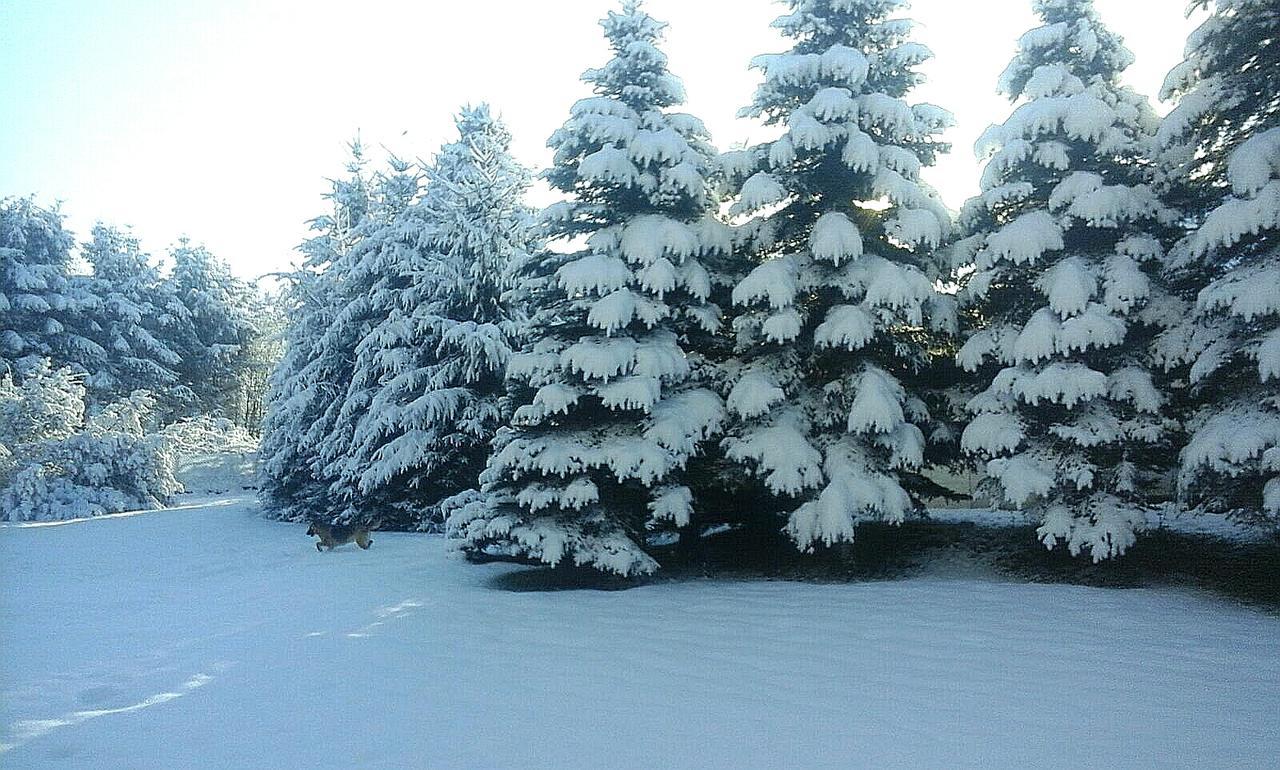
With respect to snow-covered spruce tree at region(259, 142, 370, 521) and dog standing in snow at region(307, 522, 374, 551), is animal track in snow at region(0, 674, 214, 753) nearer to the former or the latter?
dog standing in snow at region(307, 522, 374, 551)

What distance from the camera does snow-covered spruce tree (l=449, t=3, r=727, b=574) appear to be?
1063 centimetres

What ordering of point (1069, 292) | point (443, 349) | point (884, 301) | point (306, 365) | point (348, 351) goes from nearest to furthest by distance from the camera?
point (1069, 292) < point (884, 301) < point (443, 349) < point (348, 351) < point (306, 365)

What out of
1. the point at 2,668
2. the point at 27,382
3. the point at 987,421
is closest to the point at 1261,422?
the point at 987,421

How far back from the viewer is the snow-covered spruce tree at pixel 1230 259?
874cm

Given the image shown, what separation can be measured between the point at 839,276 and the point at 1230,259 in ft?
15.5

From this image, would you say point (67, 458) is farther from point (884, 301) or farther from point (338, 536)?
point (884, 301)

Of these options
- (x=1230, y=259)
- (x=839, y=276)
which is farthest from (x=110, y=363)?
(x=1230, y=259)

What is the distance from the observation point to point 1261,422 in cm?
873

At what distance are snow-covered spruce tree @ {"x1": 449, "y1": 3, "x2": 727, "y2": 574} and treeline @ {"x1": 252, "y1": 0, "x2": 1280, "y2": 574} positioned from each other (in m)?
0.05

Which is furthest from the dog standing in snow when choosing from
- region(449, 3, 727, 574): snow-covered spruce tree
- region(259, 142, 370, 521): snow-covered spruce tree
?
region(259, 142, 370, 521): snow-covered spruce tree

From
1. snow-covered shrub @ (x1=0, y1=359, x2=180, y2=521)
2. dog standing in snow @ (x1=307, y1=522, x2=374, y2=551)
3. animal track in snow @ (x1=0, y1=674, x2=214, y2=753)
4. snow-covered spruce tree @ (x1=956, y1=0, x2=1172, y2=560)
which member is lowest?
animal track in snow @ (x1=0, y1=674, x2=214, y2=753)

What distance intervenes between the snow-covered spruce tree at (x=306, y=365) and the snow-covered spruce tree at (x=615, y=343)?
10.5 meters

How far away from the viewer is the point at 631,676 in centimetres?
648

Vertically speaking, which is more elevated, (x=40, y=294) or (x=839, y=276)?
(x=40, y=294)
